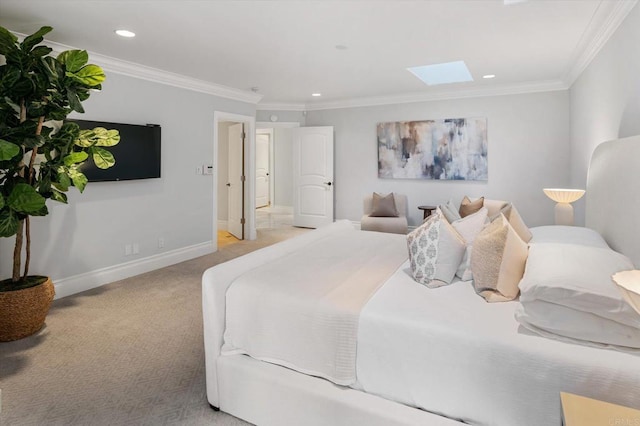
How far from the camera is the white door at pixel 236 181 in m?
6.36

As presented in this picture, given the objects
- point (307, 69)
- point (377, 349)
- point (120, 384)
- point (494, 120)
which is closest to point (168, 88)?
point (307, 69)

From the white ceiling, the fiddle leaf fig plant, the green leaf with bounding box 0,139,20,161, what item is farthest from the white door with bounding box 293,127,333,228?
the green leaf with bounding box 0,139,20,161

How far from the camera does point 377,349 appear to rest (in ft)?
5.24

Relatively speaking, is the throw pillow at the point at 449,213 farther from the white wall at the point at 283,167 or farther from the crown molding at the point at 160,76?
the white wall at the point at 283,167

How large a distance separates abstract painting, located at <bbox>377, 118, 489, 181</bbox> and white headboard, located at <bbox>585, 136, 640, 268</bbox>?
3.18m

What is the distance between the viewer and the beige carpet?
1979mm

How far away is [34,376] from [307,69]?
155 inches

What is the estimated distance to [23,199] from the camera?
2.63m

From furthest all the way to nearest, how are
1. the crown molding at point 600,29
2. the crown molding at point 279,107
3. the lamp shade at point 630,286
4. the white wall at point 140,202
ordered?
the crown molding at point 279,107
the white wall at point 140,202
the crown molding at point 600,29
the lamp shade at point 630,286

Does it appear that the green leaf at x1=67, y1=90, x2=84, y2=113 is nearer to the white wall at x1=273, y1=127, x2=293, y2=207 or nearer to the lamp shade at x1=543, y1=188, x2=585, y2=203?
the lamp shade at x1=543, y1=188, x2=585, y2=203

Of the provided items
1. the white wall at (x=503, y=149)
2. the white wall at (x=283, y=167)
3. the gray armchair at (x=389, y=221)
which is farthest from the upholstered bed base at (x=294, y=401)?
the white wall at (x=283, y=167)

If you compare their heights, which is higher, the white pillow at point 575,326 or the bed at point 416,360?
the white pillow at point 575,326

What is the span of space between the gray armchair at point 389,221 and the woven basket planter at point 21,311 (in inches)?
162

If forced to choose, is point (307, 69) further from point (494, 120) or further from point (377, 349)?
point (377, 349)
